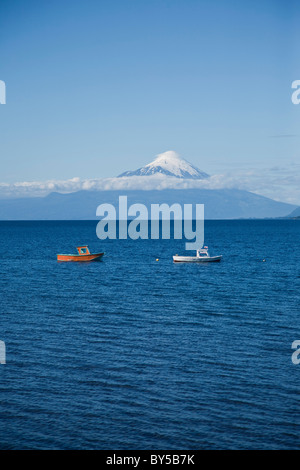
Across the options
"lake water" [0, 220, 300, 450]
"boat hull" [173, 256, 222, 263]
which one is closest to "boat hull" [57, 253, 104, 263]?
"boat hull" [173, 256, 222, 263]

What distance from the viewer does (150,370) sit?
28.3 meters

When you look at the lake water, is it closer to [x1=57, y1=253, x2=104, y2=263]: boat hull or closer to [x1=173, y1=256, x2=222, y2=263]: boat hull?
[x1=173, y1=256, x2=222, y2=263]: boat hull

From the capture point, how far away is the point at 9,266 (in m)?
87.1

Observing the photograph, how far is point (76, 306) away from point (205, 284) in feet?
69.8

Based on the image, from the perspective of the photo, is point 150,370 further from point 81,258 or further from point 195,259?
point 81,258

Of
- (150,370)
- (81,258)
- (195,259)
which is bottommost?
(150,370)

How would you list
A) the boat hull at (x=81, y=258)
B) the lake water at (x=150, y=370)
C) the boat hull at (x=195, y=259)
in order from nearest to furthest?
the lake water at (x=150, y=370)
the boat hull at (x=195, y=259)
the boat hull at (x=81, y=258)

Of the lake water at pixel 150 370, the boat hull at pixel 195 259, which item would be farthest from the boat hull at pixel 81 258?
the lake water at pixel 150 370

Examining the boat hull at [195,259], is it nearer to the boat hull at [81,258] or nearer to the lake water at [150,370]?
the boat hull at [81,258]

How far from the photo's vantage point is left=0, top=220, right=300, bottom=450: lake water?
829 inches

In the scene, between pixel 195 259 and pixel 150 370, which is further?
pixel 195 259

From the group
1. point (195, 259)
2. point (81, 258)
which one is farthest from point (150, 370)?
point (81, 258)

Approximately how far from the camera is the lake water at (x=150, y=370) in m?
21.1

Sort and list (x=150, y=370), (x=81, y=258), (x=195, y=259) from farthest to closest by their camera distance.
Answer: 1. (x=81, y=258)
2. (x=195, y=259)
3. (x=150, y=370)
